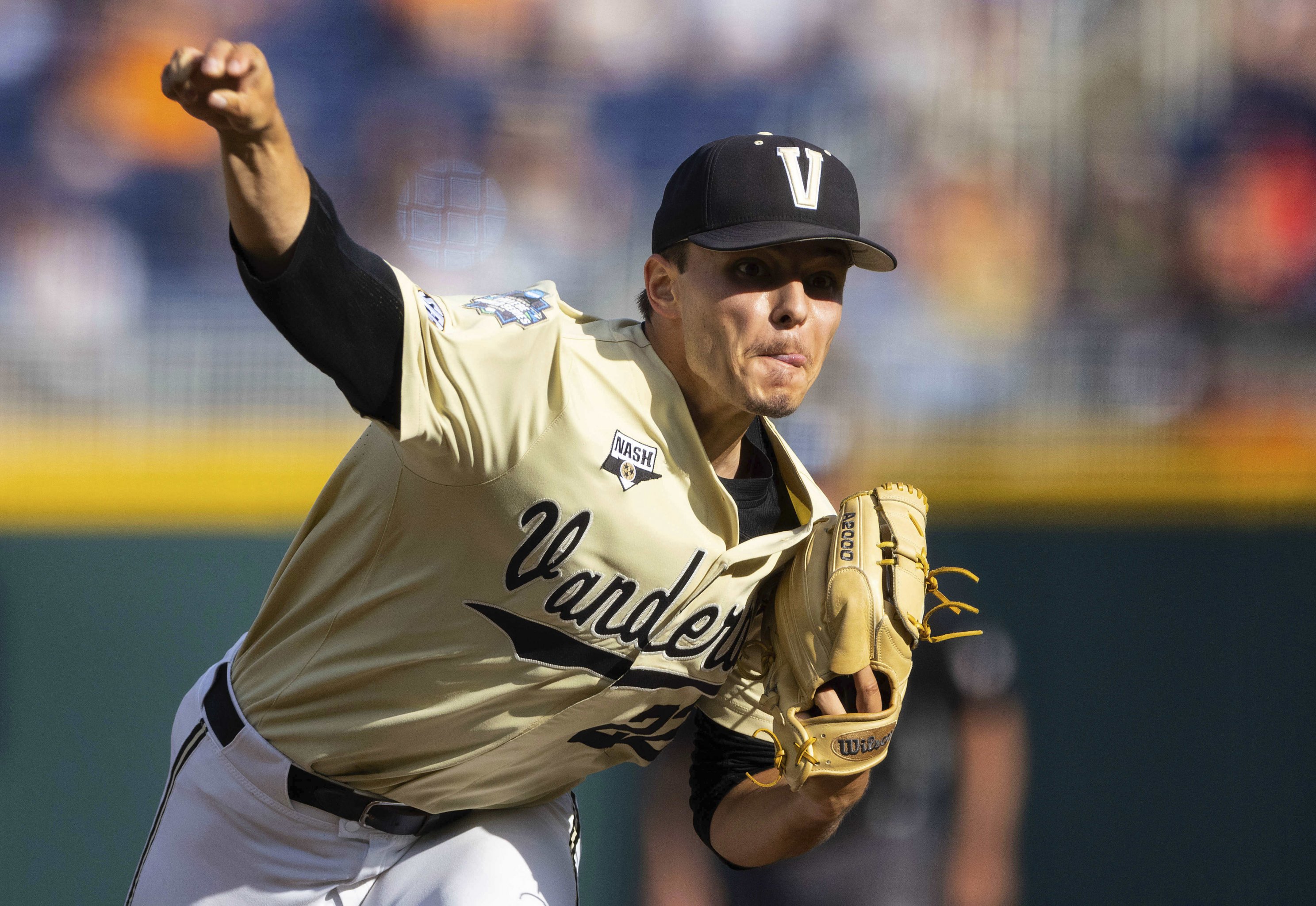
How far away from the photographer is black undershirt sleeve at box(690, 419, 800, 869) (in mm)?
1665

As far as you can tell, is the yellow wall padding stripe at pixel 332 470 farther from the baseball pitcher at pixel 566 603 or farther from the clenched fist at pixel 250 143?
the clenched fist at pixel 250 143

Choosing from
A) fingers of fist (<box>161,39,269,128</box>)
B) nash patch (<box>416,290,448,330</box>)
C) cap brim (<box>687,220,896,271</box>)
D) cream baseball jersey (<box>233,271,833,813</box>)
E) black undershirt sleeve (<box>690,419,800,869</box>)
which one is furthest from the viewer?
black undershirt sleeve (<box>690,419,800,869</box>)

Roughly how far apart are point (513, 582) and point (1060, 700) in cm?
187

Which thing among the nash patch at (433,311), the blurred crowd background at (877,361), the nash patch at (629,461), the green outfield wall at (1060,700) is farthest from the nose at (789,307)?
the green outfield wall at (1060,700)

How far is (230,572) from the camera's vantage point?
275cm

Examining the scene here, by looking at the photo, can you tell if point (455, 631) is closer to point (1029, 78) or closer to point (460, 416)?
point (460, 416)

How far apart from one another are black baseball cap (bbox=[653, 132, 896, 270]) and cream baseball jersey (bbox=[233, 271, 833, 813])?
0.65 feet

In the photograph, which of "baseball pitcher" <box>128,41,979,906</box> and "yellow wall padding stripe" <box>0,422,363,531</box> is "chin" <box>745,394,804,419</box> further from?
"yellow wall padding stripe" <box>0,422,363,531</box>

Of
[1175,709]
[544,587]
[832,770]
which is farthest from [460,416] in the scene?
[1175,709]

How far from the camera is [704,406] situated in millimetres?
1600

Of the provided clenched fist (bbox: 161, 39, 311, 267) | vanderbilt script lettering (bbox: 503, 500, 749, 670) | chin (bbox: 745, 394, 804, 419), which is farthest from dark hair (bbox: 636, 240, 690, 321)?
clenched fist (bbox: 161, 39, 311, 267)

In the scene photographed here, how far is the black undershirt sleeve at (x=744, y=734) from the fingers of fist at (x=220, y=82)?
908mm

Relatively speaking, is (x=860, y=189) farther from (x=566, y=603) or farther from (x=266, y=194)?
(x=266, y=194)

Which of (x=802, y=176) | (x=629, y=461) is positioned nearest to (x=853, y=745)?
(x=629, y=461)
